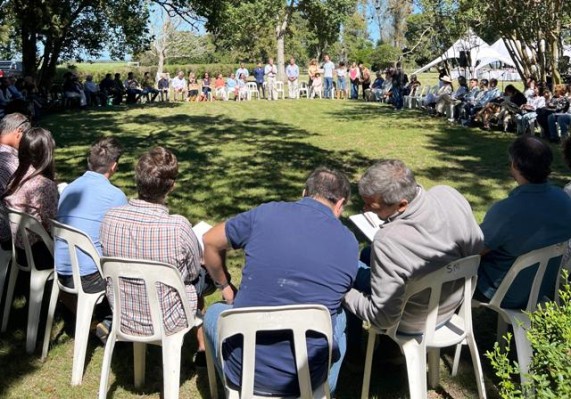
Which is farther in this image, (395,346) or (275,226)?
(395,346)

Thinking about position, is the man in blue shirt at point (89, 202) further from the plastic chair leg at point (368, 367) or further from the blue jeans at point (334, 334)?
the plastic chair leg at point (368, 367)

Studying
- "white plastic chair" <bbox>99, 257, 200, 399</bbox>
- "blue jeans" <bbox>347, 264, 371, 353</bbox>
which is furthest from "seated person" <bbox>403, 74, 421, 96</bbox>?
"white plastic chair" <bbox>99, 257, 200, 399</bbox>

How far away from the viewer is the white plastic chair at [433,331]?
2664mm

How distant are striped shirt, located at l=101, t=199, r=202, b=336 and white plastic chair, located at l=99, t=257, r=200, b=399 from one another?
3 cm

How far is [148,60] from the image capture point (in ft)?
186

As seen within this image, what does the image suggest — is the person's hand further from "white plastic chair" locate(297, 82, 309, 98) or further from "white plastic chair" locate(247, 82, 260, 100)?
"white plastic chair" locate(247, 82, 260, 100)

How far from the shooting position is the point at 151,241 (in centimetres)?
288

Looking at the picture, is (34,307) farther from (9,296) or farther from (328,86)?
(328,86)

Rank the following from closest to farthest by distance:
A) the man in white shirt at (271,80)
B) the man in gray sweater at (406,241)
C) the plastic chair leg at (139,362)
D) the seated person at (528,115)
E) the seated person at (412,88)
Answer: the man in gray sweater at (406,241), the plastic chair leg at (139,362), the seated person at (528,115), the seated person at (412,88), the man in white shirt at (271,80)

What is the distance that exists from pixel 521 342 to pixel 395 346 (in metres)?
0.77

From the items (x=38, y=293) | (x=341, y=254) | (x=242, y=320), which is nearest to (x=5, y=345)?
(x=38, y=293)

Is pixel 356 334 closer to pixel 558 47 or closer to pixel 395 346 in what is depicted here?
pixel 395 346

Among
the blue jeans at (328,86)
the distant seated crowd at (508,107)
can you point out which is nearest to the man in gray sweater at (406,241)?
the distant seated crowd at (508,107)

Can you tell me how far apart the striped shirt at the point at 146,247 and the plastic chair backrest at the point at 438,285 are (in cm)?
106
